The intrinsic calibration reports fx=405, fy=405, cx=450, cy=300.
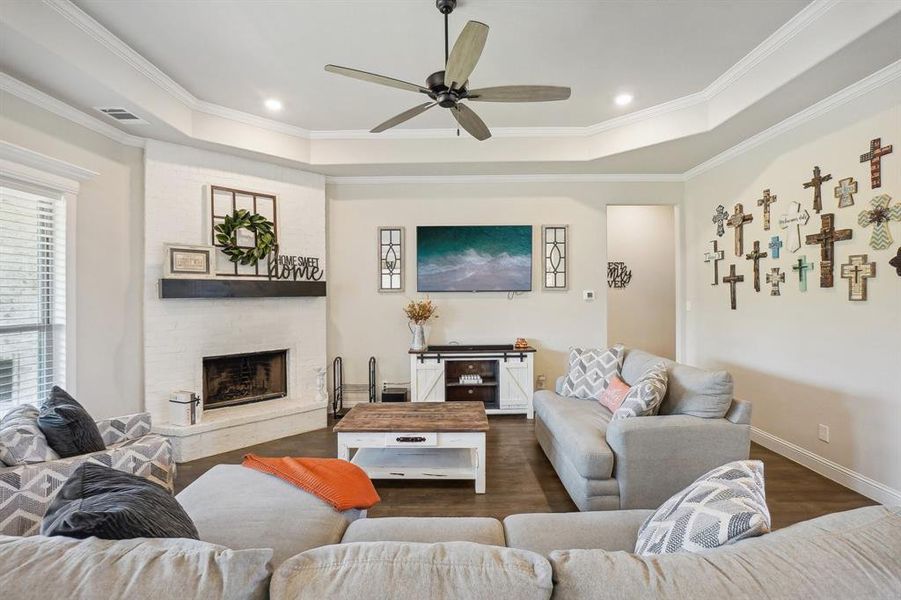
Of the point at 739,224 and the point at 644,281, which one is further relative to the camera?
the point at 644,281

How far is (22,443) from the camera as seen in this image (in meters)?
1.82

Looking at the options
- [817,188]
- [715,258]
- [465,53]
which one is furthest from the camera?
[715,258]

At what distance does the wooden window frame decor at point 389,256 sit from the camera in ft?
16.0

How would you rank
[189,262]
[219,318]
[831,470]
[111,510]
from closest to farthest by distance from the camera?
[111,510] → [831,470] → [189,262] → [219,318]

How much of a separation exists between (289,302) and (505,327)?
97.6 inches

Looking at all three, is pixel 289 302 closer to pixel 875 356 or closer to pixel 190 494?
pixel 190 494

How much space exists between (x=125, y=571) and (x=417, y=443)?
2.09 m

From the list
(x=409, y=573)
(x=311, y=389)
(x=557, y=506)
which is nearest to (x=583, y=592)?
(x=409, y=573)

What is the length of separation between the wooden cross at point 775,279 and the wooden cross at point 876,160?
931mm

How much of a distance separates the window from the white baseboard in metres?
5.70

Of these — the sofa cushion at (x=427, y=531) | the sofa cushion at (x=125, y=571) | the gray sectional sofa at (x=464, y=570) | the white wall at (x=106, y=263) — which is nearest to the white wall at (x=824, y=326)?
the gray sectional sofa at (x=464, y=570)

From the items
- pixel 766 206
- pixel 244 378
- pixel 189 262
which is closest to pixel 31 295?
pixel 189 262

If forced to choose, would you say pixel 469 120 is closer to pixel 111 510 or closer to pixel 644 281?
pixel 111 510

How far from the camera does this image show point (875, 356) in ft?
8.85
